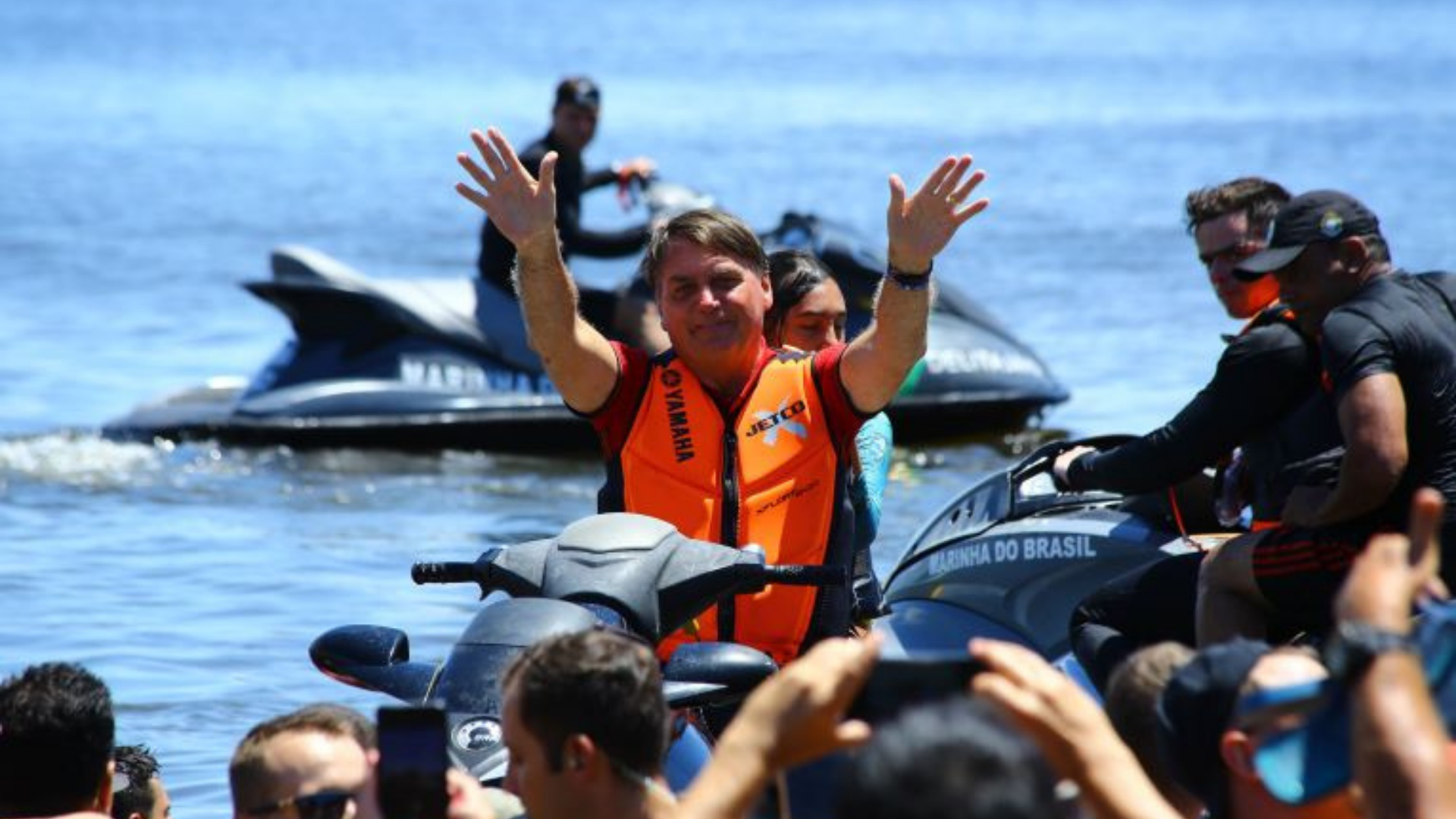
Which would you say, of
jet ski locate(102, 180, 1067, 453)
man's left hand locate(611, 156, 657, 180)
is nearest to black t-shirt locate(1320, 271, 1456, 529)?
jet ski locate(102, 180, 1067, 453)

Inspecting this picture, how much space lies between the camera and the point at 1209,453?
5.58 metres

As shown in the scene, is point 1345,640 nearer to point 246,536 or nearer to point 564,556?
point 564,556

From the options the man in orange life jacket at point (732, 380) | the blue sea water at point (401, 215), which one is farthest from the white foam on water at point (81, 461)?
the man in orange life jacket at point (732, 380)

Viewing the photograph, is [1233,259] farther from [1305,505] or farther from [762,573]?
[762,573]

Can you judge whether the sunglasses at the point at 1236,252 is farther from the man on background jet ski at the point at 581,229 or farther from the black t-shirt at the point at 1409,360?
the man on background jet ski at the point at 581,229

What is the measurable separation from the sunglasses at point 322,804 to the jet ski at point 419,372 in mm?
9224

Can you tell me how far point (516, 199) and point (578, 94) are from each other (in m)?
7.62

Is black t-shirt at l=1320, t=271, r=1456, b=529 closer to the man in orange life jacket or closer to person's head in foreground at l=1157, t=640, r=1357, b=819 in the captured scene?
the man in orange life jacket

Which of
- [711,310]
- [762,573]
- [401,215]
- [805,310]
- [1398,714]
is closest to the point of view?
[1398,714]

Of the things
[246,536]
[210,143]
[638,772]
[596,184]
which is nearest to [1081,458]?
[638,772]

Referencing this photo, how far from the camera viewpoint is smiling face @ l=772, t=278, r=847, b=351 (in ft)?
21.2

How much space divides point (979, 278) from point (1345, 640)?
2167 centimetres

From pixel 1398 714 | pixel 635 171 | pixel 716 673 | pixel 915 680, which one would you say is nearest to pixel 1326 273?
pixel 716 673

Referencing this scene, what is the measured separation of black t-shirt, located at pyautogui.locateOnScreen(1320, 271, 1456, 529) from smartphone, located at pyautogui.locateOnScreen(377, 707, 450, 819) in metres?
2.48
